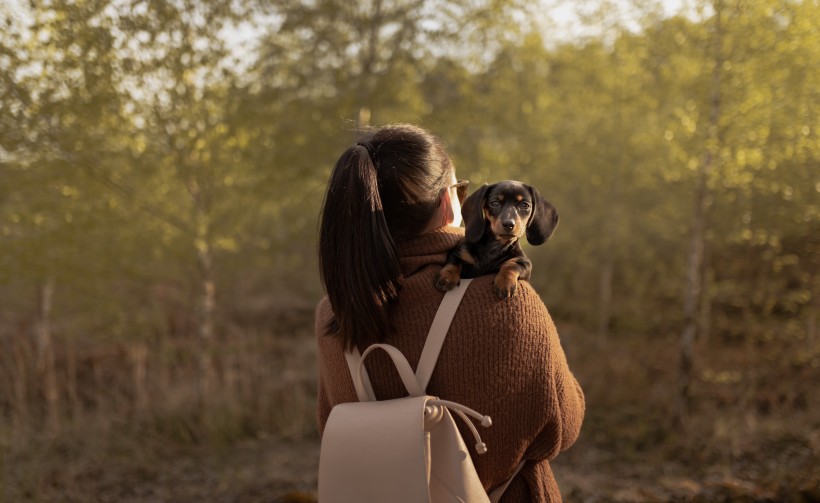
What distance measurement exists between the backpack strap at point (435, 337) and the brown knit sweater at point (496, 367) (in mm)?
16

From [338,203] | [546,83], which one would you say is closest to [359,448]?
[338,203]

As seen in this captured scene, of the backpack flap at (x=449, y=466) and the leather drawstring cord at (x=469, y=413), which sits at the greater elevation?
the leather drawstring cord at (x=469, y=413)

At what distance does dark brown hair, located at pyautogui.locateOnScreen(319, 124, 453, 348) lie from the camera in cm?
149

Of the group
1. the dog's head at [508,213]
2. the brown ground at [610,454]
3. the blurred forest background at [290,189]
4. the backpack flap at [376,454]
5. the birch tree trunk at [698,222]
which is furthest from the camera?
the birch tree trunk at [698,222]

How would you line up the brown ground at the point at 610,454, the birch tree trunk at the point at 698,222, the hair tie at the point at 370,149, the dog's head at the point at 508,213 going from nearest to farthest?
the hair tie at the point at 370,149 < the dog's head at the point at 508,213 < the brown ground at the point at 610,454 < the birch tree trunk at the point at 698,222

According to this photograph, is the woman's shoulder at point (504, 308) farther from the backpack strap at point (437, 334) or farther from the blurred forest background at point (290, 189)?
the blurred forest background at point (290, 189)

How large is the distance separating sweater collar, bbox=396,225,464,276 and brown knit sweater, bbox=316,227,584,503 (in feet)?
0.05

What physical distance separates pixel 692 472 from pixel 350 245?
229 inches

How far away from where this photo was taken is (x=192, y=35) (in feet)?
20.0

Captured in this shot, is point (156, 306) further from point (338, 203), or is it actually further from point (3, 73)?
point (338, 203)

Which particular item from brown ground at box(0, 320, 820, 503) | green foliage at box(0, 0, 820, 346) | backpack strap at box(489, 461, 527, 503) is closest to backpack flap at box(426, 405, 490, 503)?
backpack strap at box(489, 461, 527, 503)

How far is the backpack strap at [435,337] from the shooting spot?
1446mm

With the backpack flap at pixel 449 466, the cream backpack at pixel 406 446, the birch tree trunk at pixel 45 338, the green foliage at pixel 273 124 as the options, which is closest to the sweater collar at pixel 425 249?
the cream backpack at pixel 406 446

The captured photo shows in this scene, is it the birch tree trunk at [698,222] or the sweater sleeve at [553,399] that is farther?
the birch tree trunk at [698,222]
